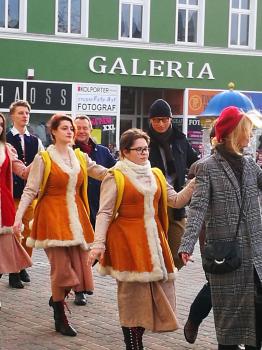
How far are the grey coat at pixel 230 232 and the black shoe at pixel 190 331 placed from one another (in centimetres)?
121

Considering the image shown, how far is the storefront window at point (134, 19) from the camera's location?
73.2 feet

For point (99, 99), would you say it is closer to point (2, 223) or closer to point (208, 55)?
point (208, 55)

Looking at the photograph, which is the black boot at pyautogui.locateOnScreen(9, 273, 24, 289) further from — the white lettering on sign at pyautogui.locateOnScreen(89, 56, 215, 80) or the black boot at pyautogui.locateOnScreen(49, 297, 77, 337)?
the white lettering on sign at pyautogui.locateOnScreen(89, 56, 215, 80)

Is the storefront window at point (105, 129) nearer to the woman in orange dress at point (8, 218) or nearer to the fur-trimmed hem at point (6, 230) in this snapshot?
the woman in orange dress at point (8, 218)

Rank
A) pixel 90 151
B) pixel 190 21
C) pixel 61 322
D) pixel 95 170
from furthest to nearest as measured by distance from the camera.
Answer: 1. pixel 190 21
2. pixel 90 151
3. pixel 95 170
4. pixel 61 322

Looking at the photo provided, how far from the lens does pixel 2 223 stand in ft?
24.1

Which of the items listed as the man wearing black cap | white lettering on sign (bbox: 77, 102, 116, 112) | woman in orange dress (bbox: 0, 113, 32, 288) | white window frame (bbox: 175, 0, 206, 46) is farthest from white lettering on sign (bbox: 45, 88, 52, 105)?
the man wearing black cap

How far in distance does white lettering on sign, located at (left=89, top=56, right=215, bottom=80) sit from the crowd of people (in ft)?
46.7

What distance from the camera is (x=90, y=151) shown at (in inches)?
318

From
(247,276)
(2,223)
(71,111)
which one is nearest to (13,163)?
(2,223)

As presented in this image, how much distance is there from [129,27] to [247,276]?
18.4 meters

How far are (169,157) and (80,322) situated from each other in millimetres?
1627

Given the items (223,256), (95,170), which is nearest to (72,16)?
(95,170)

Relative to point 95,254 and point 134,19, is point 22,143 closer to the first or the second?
point 95,254
